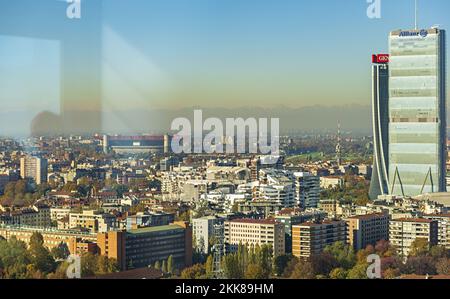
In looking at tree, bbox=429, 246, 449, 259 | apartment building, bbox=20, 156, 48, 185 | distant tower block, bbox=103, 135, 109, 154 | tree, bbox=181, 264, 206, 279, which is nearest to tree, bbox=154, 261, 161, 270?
tree, bbox=181, 264, 206, 279

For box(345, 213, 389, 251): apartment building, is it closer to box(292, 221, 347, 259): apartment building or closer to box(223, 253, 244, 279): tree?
box(292, 221, 347, 259): apartment building

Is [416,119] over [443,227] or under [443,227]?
over

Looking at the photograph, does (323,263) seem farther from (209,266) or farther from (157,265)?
(157,265)

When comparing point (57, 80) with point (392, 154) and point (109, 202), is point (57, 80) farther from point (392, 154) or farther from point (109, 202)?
point (392, 154)

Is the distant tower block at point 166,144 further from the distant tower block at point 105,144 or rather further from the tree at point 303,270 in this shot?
the tree at point 303,270

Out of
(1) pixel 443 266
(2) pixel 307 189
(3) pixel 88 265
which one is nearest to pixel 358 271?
(1) pixel 443 266

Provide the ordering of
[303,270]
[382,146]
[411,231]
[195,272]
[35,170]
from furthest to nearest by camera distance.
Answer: [382,146] < [35,170] < [411,231] < [303,270] < [195,272]

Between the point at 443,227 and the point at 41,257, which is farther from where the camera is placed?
the point at 443,227

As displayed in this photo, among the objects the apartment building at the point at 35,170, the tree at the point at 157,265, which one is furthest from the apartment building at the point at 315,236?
the apartment building at the point at 35,170
